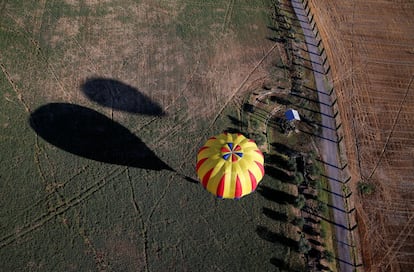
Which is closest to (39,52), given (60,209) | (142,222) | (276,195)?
(60,209)

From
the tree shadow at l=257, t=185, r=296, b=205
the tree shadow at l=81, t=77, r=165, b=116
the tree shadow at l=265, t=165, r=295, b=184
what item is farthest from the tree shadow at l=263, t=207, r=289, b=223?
the tree shadow at l=81, t=77, r=165, b=116

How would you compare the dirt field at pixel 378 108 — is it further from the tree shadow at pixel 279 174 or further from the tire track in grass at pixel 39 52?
the tire track in grass at pixel 39 52

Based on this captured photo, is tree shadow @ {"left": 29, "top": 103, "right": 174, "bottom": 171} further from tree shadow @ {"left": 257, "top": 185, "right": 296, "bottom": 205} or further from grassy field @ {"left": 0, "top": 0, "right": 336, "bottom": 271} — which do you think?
tree shadow @ {"left": 257, "top": 185, "right": 296, "bottom": 205}

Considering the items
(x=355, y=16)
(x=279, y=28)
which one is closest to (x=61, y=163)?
(x=279, y=28)

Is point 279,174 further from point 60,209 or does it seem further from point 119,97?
point 60,209

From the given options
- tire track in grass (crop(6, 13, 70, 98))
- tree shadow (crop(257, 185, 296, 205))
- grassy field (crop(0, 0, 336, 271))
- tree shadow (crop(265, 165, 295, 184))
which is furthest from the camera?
tire track in grass (crop(6, 13, 70, 98))

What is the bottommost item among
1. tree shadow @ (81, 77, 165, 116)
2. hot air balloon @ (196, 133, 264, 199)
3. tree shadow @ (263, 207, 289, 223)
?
tree shadow @ (263, 207, 289, 223)
